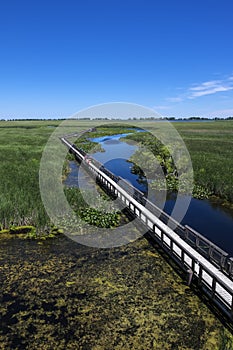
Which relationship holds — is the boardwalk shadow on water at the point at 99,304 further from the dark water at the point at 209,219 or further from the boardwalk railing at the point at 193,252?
the dark water at the point at 209,219

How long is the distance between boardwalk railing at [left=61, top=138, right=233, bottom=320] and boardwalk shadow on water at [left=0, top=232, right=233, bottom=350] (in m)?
0.65

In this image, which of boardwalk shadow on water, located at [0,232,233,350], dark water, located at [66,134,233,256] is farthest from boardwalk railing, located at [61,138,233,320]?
dark water, located at [66,134,233,256]

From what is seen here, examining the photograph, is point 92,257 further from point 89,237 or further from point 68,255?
point 89,237

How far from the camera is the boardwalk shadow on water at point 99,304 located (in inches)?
332

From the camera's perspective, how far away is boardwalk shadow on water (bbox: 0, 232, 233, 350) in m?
8.44

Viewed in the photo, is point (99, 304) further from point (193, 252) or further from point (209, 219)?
point (209, 219)

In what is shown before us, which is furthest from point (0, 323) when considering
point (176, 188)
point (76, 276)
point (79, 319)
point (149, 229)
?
point (176, 188)

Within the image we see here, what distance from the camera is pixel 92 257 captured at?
1352 centimetres

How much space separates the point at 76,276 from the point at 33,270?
6.82 ft

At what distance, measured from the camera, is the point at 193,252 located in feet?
40.4

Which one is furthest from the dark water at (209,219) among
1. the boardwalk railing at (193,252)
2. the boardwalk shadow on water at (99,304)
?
the boardwalk shadow on water at (99,304)

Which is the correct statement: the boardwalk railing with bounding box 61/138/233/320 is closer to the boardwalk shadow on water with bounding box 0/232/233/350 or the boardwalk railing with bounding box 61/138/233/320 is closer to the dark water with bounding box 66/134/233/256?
the boardwalk shadow on water with bounding box 0/232/233/350

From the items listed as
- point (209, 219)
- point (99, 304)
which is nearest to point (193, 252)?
point (99, 304)

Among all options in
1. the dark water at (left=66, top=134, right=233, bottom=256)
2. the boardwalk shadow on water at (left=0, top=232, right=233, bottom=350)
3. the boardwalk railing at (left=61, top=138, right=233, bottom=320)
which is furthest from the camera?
the dark water at (left=66, top=134, right=233, bottom=256)
